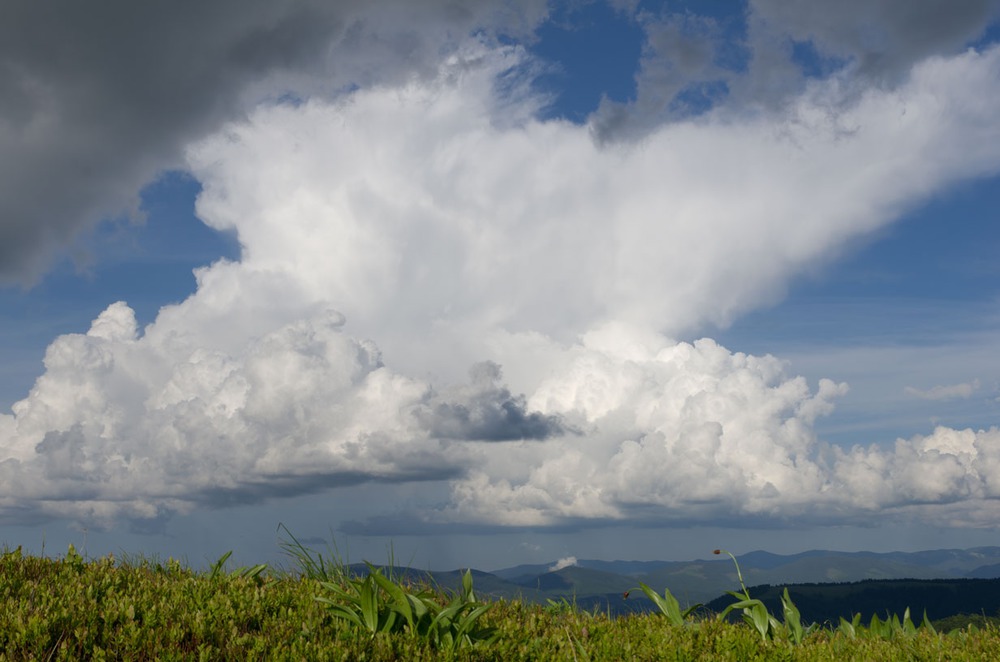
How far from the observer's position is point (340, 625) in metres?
10.8

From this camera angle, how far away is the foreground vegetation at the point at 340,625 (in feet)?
31.1

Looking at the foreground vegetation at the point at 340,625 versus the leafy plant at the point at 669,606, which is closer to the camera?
the foreground vegetation at the point at 340,625

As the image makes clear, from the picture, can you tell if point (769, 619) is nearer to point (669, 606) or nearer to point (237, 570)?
point (669, 606)

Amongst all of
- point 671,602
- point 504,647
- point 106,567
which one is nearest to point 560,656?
point 504,647

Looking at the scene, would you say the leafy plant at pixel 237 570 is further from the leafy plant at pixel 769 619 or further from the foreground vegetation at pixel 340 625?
the leafy plant at pixel 769 619

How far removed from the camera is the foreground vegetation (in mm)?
9469

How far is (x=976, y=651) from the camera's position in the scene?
484 inches

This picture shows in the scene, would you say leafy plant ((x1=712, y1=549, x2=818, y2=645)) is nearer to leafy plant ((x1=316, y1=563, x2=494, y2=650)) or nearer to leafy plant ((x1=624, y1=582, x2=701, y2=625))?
leafy plant ((x1=624, y1=582, x2=701, y2=625))

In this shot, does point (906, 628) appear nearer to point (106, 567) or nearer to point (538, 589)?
point (538, 589)

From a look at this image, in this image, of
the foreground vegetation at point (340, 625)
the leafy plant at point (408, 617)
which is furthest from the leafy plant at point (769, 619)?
the leafy plant at point (408, 617)

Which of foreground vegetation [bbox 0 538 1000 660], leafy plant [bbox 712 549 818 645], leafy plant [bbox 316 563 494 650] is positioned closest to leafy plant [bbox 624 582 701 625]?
foreground vegetation [bbox 0 538 1000 660]

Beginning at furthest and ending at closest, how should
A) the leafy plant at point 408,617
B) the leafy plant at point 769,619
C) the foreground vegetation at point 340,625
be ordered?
the leafy plant at point 769,619
the leafy plant at point 408,617
the foreground vegetation at point 340,625

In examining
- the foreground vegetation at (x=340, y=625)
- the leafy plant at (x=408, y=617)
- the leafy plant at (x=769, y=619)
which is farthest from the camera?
the leafy plant at (x=769, y=619)

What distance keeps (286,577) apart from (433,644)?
5.39 meters
